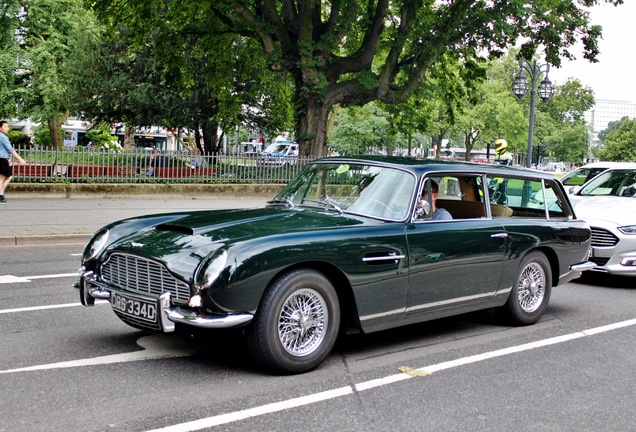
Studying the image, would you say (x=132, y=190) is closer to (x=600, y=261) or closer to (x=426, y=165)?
(x=600, y=261)

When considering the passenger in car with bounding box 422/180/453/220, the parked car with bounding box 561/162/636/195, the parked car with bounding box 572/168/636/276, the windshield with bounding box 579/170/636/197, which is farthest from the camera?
the parked car with bounding box 561/162/636/195

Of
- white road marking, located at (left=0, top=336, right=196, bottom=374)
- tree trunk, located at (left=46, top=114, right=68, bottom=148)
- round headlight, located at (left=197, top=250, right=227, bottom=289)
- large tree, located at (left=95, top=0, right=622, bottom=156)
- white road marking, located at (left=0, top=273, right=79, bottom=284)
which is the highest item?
large tree, located at (left=95, top=0, right=622, bottom=156)

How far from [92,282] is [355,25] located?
2234cm

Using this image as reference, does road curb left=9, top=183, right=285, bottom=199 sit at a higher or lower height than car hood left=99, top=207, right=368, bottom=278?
lower

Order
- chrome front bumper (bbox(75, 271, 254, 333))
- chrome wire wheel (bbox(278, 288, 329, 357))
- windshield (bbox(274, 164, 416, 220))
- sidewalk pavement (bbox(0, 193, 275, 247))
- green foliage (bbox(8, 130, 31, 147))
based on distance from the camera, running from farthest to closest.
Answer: green foliage (bbox(8, 130, 31, 147)) → sidewalk pavement (bbox(0, 193, 275, 247)) → windshield (bbox(274, 164, 416, 220)) → chrome wire wheel (bbox(278, 288, 329, 357)) → chrome front bumper (bbox(75, 271, 254, 333))

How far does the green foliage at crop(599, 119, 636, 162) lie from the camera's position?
89812 millimetres

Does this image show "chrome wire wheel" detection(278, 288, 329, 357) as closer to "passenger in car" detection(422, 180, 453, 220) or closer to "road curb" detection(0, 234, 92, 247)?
"passenger in car" detection(422, 180, 453, 220)

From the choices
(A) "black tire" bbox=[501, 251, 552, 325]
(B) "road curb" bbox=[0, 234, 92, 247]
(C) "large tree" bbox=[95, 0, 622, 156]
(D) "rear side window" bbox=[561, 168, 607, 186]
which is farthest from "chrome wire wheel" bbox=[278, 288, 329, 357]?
(C) "large tree" bbox=[95, 0, 622, 156]

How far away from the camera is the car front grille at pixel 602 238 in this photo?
964cm

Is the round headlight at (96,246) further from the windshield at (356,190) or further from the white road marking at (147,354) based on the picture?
the windshield at (356,190)

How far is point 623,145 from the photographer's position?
90875 mm

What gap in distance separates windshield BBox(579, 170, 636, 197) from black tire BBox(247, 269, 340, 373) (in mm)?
7490

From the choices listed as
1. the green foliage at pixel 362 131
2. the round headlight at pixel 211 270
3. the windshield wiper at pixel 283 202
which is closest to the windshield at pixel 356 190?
the windshield wiper at pixel 283 202

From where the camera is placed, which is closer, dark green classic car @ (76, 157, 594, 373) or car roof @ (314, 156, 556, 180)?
dark green classic car @ (76, 157, 594, 373)
